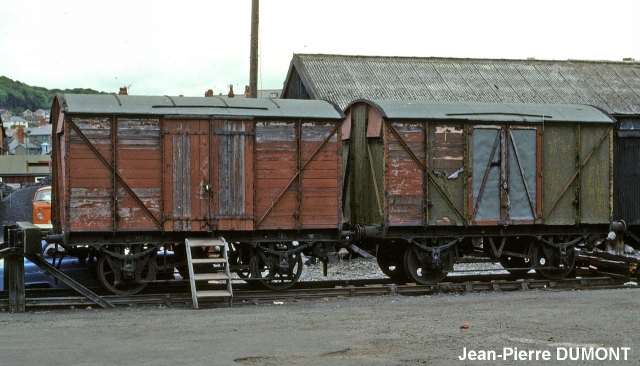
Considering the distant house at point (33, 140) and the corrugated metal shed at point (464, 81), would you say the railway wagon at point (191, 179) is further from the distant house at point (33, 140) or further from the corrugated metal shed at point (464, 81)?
the distant house at point (33, 140)

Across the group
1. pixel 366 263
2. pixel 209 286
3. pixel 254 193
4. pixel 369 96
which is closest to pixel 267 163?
pixel 254 193

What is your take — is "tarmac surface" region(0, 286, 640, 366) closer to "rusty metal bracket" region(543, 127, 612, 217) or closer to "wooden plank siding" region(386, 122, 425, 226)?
"wooden plank siding" region(386, 122, 425, 226)

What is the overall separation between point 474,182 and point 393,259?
2276mm

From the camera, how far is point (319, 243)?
15500 mm

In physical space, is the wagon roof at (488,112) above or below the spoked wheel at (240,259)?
above

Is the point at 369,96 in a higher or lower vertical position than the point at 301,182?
higher

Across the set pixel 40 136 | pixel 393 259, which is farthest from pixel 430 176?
pixel 40 136

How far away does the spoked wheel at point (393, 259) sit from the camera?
16766 mm

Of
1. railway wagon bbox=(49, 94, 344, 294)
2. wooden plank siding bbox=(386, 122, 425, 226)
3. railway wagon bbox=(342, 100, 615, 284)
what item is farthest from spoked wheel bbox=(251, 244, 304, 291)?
wooden plank siding bbox=(386, 122, 425, 226)

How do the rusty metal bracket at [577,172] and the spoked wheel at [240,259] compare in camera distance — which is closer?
the spoked wheel at [240,259]

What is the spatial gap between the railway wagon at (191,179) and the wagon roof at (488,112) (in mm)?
1252

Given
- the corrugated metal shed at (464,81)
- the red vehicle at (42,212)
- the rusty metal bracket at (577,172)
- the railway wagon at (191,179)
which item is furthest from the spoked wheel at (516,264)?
the red vehicle at (42,212)

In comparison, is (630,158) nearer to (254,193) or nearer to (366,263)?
(366,263)

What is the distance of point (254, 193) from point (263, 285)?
5.80ft
